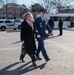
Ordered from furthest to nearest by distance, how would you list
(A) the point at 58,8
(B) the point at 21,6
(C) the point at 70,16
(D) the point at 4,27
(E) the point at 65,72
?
(B) the point at 21,6 < (A) the point at 58,8 < (C) the point at 70,16 < (D) the point at 4,27 < (E) the point at 65,72

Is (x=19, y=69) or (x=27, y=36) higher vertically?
(x=27, y=36)

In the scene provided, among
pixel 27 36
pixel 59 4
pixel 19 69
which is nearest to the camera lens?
pixel 19 69

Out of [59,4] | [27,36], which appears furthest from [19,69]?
[59,4]

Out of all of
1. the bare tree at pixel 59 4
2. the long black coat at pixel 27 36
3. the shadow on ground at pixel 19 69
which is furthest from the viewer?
the bare tree at pixel 59 4

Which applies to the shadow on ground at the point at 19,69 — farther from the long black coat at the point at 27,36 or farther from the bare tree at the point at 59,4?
the bare tree at the point at 59,4

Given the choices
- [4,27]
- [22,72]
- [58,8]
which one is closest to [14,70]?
[22,72]

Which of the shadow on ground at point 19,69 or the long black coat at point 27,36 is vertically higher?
the long black coat at point 27,36

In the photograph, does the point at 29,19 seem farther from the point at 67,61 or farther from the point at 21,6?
the point at 21,6

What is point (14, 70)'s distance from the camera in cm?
848

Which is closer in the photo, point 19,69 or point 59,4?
point 19,69

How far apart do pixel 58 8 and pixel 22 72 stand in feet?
226

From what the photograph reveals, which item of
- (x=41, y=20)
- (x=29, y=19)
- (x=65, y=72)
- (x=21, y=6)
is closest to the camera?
(x=65, y=72)

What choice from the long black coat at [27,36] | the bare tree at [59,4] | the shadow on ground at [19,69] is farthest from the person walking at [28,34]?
the bare tree at [59,4]

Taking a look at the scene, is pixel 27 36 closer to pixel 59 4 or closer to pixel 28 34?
pixel 28 34
